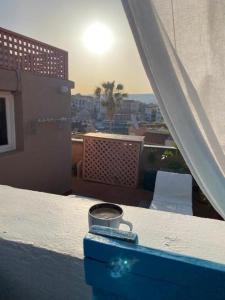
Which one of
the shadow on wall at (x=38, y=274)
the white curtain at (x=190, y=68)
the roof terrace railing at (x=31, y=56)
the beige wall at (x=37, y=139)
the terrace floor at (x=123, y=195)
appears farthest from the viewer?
the terrace floor at (x=123, y=195)

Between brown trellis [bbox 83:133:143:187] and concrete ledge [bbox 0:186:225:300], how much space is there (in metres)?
6.68

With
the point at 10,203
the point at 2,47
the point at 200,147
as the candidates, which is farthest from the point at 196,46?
the point at 2,47

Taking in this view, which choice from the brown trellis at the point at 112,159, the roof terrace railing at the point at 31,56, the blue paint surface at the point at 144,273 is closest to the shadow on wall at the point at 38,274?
the blue paint surface at the point at 144,273

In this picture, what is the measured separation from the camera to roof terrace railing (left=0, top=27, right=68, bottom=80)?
503cm

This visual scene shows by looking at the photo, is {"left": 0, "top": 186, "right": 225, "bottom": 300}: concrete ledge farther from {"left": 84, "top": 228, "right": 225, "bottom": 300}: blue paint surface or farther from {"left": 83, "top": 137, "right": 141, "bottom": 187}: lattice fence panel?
{"left": 83, "top": 137, "right": 141, "bottom": 187}: lattice fence panel

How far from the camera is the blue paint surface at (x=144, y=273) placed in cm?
56

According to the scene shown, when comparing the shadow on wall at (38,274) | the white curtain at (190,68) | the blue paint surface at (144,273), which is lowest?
the shadow on wall at (38,274)

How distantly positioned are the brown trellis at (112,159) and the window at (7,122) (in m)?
3.28

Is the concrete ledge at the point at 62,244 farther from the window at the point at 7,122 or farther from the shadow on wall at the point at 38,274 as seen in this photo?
the window at the point at 7,122

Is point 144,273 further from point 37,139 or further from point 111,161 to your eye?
point 111,161

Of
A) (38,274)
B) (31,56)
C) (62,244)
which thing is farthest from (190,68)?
(31,56)

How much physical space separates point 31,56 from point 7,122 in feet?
5.45

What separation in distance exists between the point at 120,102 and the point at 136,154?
1710 centimetres

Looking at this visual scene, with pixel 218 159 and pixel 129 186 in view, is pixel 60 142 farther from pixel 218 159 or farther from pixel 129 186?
pixel 218 159
